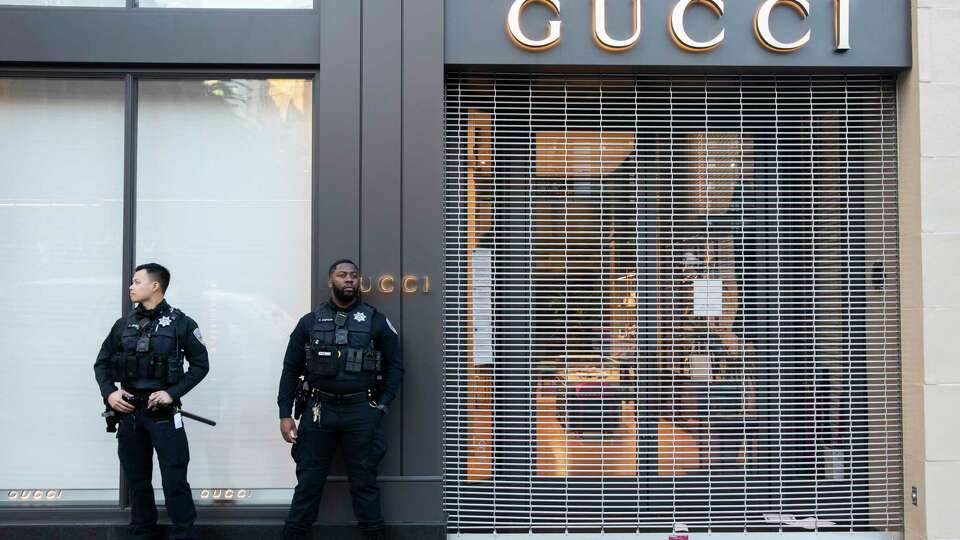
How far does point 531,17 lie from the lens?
6.04m

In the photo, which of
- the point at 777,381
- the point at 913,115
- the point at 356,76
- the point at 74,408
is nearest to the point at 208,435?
the point at 74,408

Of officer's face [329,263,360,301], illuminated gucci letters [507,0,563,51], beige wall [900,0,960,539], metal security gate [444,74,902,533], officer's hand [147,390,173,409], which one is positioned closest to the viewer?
officer's hand [147,390,173,409]

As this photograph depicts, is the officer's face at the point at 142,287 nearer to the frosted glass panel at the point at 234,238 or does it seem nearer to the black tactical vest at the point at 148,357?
the black tactical vest at the point at 148,357

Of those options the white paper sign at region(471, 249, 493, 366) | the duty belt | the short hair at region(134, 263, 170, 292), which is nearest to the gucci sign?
the white paper sign at region(471, 249, 493, 366)

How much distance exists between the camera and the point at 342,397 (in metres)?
5.43

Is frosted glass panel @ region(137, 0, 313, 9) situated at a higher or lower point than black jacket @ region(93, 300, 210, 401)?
higher

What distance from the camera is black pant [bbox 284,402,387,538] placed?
545 centimetres

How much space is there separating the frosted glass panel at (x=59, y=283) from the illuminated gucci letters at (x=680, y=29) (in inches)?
128

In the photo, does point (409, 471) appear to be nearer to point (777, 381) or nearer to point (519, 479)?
point (519, 479)

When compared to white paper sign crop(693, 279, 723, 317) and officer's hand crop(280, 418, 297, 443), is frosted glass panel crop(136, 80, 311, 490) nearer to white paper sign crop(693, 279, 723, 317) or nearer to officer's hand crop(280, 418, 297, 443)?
officer's hand crop(280, 418, 297, 443)

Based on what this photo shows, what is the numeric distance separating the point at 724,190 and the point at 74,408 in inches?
216

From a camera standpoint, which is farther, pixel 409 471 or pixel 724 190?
pixel 724 190

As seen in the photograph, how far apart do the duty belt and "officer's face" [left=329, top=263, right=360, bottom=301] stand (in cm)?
67

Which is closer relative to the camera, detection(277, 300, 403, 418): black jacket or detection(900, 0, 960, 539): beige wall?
detection(277, 300, 403, 418): black jacket
